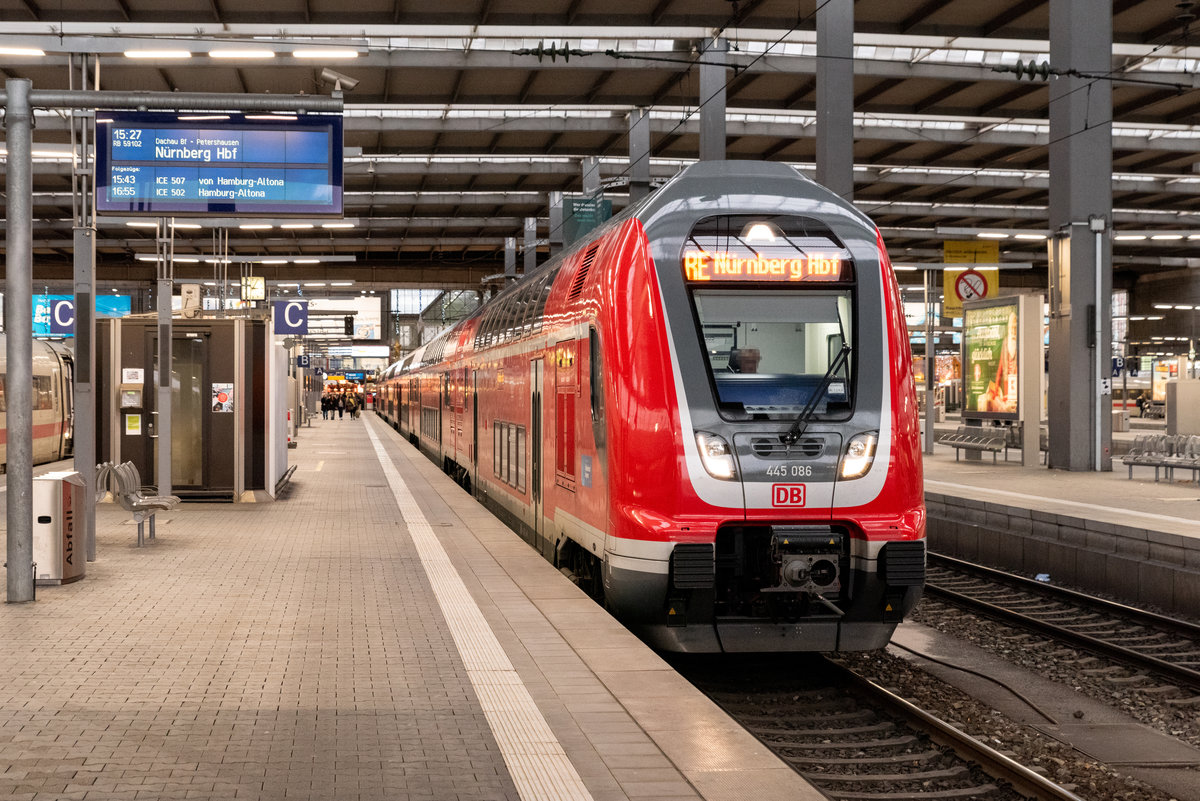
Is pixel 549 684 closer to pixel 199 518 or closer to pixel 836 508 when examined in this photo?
pixel 836 508

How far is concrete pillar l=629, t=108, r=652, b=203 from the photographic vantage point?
27344 mm

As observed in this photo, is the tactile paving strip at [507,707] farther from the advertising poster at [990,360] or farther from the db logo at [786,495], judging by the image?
the advertising poster at [990,360]

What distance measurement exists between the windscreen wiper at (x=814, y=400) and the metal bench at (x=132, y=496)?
7620 millimetres

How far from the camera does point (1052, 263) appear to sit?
22.8 meters

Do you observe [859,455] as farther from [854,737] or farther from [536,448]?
[536,448]

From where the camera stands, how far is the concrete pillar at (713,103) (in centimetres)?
2444

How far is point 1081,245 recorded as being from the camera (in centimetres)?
2225

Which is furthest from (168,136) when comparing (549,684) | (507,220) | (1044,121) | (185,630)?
(507,220)

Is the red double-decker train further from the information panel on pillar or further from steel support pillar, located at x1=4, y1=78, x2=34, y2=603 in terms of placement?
the information panel on pillar

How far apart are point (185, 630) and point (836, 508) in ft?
15.0

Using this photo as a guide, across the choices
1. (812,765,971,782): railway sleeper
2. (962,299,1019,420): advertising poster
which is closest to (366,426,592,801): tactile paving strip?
(812,765,971,782): railway sleeper

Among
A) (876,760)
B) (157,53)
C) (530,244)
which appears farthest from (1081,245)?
(530,244)

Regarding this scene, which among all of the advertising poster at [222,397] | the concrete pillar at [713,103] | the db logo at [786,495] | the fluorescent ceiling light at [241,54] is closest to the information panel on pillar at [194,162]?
the fluorescent ceiling light at [241,54]

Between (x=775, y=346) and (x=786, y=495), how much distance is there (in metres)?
1.12
